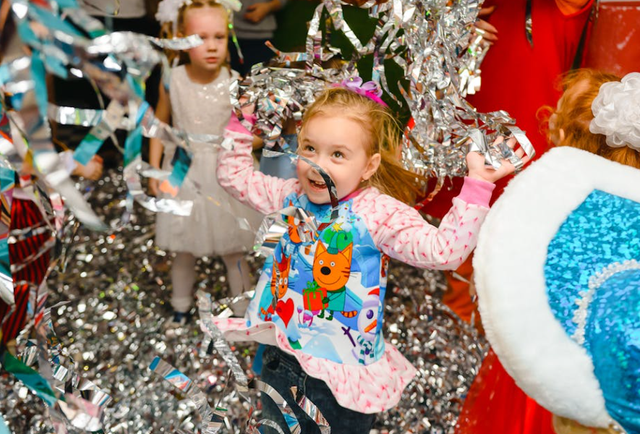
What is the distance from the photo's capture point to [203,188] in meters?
1.56

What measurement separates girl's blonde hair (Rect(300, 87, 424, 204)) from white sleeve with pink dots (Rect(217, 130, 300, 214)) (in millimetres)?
105

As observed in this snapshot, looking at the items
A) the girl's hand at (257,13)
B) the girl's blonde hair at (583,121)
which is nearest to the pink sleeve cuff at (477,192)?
the girl's blonde hair at (583,121)

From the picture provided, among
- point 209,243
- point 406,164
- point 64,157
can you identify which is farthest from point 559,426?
point 209,243

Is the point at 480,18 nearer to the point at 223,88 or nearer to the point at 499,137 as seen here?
the point at 223,88

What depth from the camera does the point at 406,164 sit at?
1.11 metres

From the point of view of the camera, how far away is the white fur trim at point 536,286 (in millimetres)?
701

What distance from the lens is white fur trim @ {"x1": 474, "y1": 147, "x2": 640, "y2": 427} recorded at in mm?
701

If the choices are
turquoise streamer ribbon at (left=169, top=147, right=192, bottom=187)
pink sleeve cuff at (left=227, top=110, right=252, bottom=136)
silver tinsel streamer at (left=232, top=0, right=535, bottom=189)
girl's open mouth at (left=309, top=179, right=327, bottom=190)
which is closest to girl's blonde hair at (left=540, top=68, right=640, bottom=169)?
silver tinsel streamer at (left=232, top=0, right=535, bottom=189)

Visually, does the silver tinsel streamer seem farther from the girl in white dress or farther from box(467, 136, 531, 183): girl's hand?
the girl in white dress

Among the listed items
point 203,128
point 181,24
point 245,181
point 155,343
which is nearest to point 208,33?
point 181,24

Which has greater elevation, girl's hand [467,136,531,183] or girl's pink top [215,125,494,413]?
girl's hand [467,136,531,183]

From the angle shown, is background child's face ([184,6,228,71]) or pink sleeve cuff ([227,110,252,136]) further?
background child's face ([184,6,228,71])

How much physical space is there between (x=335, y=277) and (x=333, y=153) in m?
0.18

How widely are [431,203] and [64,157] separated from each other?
3.40 ft
